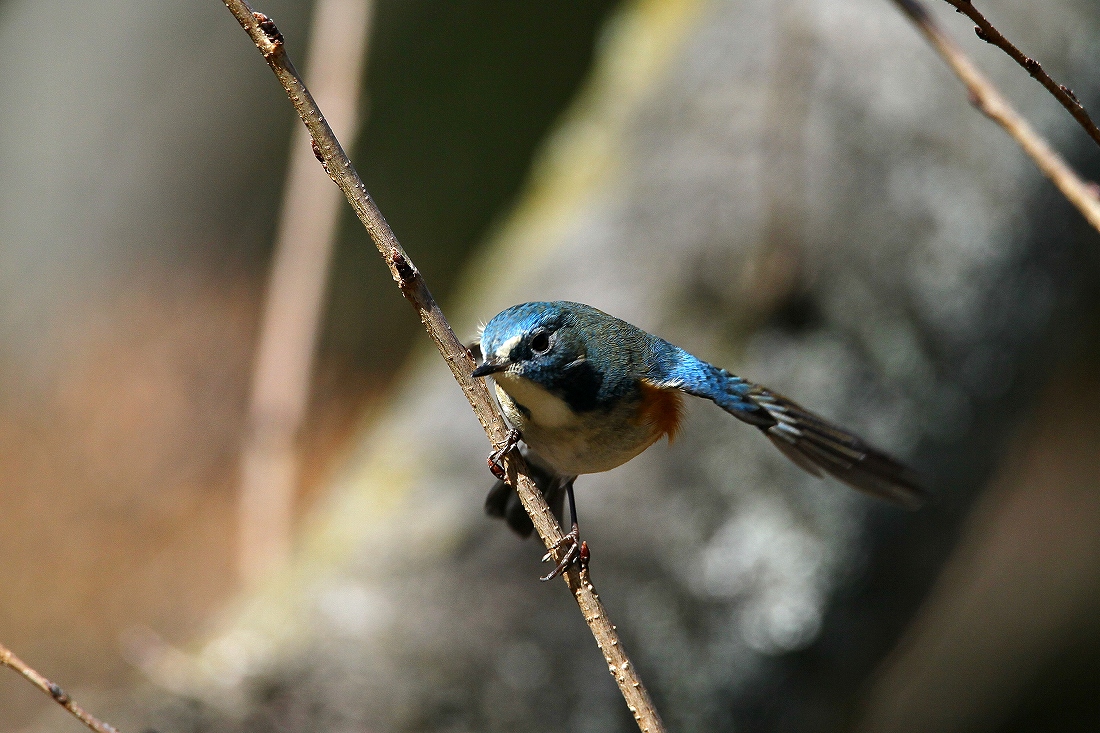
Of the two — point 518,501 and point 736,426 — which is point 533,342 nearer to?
point 518,501

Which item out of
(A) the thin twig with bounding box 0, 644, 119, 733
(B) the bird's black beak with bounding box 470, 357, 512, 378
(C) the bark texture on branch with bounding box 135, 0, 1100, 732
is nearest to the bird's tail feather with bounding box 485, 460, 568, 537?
(B) the bird's black beak with bounding box 470, 357, 512, 378

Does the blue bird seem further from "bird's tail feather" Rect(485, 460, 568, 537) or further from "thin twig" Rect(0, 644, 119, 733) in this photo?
"thin twig" Rect(0, 644, 119, 733)

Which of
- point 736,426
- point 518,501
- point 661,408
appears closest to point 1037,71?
point 661,408

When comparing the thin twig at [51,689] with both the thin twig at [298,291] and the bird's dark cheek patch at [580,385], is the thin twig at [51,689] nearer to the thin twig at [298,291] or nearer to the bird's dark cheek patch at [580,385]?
the bird's dark cheek patch at [580,385]

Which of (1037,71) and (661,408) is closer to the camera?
(1037,71)

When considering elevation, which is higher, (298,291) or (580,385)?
(298,291)

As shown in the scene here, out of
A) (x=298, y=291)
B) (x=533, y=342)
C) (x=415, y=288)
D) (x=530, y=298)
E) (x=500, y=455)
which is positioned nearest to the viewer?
(x=415, y=288)

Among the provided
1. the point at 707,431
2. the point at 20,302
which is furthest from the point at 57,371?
the point at 707,431

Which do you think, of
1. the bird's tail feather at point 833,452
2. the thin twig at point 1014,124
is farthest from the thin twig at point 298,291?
the thin twig at point 1014,124
